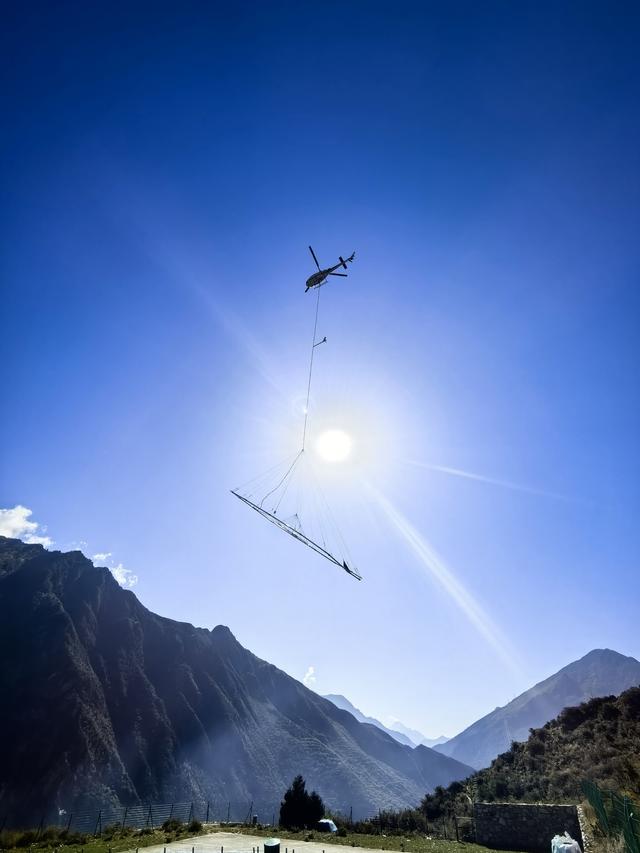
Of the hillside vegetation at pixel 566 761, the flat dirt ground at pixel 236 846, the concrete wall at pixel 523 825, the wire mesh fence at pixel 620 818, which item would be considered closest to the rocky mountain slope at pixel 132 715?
the hillside vegetation at pixel 566 761

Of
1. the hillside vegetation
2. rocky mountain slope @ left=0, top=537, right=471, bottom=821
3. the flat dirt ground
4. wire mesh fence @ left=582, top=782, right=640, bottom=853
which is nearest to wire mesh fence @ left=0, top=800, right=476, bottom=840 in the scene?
the flat dirt ground

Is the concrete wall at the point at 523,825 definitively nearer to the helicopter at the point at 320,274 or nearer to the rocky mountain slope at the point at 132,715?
the helicopter at the point at 320,274

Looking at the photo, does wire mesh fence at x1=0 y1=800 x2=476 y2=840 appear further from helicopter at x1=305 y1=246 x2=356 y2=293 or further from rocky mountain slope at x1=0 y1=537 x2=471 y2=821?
helicopter at x1=305 y1=246 x2=356 y2=293

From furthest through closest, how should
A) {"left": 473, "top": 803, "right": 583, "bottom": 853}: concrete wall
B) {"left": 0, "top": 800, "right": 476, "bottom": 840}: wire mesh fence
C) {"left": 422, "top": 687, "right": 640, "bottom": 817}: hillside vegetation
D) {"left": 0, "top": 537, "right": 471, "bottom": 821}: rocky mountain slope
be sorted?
{"left": 0, "top": 537, "right": 471, "bottom": 821}: rocky mountain slope
{"left": 422, "top": 687, "right": 640, "bottom": 817}: hillside vegetation
{"left": 0, "top": 800, "right": 476, "bottom": 840}: wire mesh fence
{"left": 473, "top": 803, "right": 583, "bottom": 853}: concrete wall

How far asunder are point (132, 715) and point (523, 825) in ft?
281

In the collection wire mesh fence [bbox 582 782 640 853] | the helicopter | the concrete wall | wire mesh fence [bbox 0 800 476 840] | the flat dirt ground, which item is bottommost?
wire mesh fence [bbox 0 800 476 840]

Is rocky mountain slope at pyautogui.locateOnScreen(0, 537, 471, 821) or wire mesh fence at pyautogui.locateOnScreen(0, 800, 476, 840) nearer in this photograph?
wire mesh fence at pyautogui.locateOnScreen(0, 800, 476, 840)

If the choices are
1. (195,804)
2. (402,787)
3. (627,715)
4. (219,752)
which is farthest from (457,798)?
(402,787)

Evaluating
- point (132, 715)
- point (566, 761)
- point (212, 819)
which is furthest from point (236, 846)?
point (132, 715)

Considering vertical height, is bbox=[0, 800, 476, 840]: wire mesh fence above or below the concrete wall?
below

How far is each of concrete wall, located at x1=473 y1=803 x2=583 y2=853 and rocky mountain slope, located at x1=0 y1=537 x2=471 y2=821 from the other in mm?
67289

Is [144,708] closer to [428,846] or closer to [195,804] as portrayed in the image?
[195,804]

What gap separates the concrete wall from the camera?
25.0 metres

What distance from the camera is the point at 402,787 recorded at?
118000 mm
